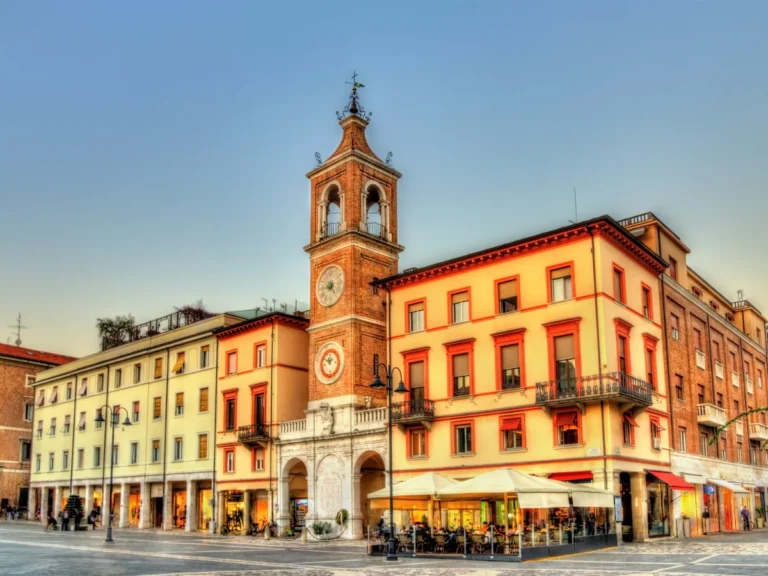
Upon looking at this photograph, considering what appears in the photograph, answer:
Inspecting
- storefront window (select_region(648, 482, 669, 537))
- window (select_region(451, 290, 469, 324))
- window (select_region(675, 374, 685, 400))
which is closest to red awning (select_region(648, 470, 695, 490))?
storefront window (select_region(648, 482, 669, 537))

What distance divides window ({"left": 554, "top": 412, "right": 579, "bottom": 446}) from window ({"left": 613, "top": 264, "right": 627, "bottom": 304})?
5934 mm

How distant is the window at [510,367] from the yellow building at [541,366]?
0.17 feet

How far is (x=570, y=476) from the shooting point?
3472 centimetres

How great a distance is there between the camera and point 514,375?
124 feet

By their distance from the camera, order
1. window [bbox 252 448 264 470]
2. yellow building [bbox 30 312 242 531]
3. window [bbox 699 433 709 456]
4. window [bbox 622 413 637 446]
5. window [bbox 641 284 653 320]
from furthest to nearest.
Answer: yellow building [bbox 30 312 242 531] < window [bbox 252 448 264 470] < window [bbox 699 433 709 456] < window [bbox 641 284 653 320] < window [bbox 622 413 637 446]

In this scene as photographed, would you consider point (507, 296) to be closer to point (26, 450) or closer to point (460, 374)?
point (460, 374)

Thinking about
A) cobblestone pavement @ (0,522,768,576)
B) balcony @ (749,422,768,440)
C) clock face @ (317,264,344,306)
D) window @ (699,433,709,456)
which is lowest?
cobblestone pavement @ (0,522,768,576)

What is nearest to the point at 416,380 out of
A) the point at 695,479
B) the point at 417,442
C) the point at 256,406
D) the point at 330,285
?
the point at 417,442

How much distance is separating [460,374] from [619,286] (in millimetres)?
8653

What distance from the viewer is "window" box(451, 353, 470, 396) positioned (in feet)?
130

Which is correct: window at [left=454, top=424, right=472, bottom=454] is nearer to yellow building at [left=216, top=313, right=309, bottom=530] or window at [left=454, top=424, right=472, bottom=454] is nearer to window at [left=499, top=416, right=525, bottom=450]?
window at [left=499, top=416, right=525, bottom=450]

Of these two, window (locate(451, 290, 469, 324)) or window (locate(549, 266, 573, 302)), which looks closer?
window (locate(549, 266, 573, 302))

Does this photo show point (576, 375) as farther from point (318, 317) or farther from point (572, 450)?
point (318, 317)

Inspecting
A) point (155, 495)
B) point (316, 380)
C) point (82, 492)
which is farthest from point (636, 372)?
point (82, 492)
